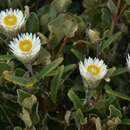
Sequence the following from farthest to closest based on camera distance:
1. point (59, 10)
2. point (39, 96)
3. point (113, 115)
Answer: point (59, 10) → point (39, 96) → point (113, 115)

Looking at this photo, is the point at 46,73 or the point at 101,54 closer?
the point at 46,73

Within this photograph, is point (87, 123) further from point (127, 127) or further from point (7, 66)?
point (7, 66)

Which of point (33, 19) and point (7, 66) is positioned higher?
point (33, 19)

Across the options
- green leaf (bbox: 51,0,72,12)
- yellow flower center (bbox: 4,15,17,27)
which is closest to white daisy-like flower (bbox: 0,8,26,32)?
yellow flower center (bbox: 4,15,17,27)

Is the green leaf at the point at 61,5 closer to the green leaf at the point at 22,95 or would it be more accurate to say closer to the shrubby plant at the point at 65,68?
the shrubby plant at the point at 65,68

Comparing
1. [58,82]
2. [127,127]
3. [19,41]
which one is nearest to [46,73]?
[58,82]

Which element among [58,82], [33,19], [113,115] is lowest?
[113,115]

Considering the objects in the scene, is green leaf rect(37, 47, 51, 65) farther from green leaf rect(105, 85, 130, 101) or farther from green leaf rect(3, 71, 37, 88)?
green leaf rect(105, 85, 130, 101)

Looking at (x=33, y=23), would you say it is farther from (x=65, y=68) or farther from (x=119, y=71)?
(x=119, y=71)
